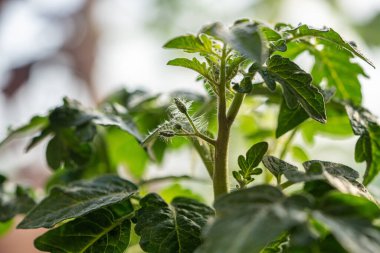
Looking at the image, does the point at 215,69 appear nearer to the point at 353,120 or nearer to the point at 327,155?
the point at 353,120

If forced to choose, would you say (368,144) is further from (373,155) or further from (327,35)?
(327,35)

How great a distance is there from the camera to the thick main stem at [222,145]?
489 millimetres

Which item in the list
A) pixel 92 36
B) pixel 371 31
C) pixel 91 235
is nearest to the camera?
pixel 91 235

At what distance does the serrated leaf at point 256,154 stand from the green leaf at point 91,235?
0.50ft

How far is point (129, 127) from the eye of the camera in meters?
0.66

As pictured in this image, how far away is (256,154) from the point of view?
0.51 metres

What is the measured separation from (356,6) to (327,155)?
0.79 meters

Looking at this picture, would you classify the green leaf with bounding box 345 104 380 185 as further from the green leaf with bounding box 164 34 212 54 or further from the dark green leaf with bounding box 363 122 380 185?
the green leaf with bounding box 164 34 212 54

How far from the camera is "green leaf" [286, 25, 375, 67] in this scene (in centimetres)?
48

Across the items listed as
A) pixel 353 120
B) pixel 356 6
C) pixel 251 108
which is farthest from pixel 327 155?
pixel 353 120

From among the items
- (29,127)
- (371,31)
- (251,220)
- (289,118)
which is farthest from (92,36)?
(251,220)

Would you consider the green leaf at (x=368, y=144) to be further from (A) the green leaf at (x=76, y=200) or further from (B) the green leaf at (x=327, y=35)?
(A) the green leaf at (x=76, y=200)

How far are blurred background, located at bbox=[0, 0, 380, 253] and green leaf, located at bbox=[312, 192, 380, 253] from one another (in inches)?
73.2

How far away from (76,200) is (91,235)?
41 mm
